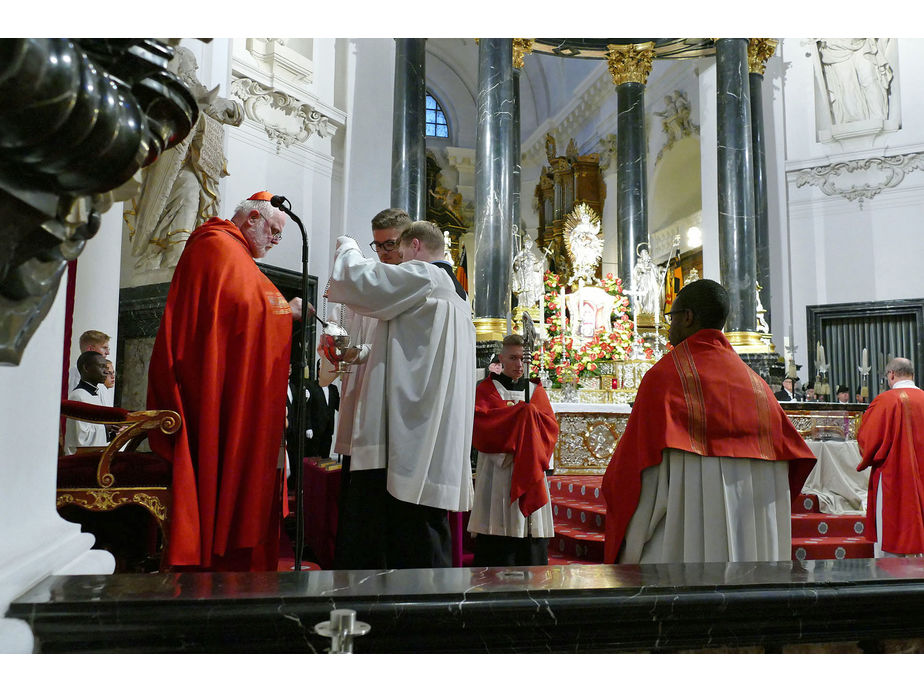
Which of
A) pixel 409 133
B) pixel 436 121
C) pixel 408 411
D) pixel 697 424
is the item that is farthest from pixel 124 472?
pixel 436 121

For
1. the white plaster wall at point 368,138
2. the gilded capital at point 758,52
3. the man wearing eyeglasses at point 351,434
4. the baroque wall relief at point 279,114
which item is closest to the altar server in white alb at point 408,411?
the man wearing eyeglasses at point 351,434

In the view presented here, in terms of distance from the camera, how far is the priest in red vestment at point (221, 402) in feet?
8.96

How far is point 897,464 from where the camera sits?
18.7 feet

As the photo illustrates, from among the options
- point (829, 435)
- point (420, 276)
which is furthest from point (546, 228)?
point (420, 276)

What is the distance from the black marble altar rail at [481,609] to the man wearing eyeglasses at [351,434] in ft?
4.13

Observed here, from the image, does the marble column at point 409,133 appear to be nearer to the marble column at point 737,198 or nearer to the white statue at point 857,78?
the marble column at point 737,198

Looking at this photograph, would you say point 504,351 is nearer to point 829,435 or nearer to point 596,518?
point 596,518

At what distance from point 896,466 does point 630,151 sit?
8.30m

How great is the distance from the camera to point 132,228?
16.9ft

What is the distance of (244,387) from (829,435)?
605cm

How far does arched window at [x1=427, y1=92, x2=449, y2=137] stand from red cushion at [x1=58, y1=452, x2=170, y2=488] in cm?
2026

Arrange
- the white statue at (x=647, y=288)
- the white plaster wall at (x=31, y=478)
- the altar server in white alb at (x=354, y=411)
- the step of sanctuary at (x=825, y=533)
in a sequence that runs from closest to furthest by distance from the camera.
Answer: the white plaster wall at (x=31, y=478)
the altar server in white alb at (x=354, y=411)
the step of sanctuary at (x=825, y=533)
the white statue at (x=647, y=288)

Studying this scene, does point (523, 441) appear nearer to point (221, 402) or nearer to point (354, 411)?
point (354, 411)

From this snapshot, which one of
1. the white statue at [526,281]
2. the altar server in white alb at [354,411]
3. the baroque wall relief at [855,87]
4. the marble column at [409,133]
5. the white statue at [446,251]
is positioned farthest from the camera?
the baroque wall relief at [855,87]
